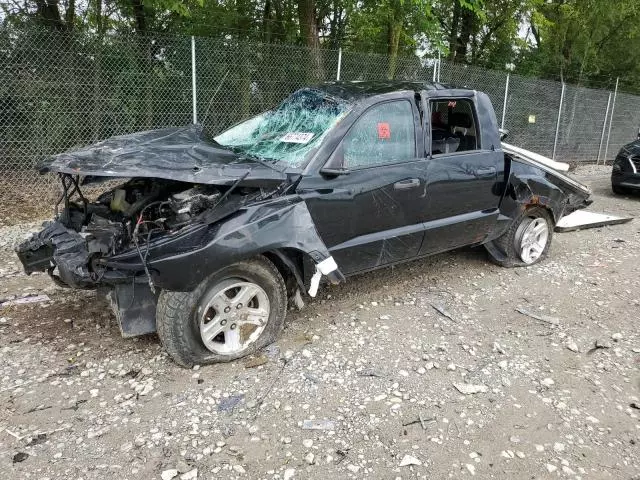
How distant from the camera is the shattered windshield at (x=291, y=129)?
3.67m

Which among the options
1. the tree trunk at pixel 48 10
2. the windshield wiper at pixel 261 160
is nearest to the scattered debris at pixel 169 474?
→ the windshield wiper at pixel 261 160

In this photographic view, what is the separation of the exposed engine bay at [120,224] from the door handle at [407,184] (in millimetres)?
1164

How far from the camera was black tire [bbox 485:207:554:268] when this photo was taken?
5.18m

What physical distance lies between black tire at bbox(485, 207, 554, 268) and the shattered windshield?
8.05 feet

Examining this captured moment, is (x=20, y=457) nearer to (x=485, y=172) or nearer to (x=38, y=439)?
(x=38, y=439)

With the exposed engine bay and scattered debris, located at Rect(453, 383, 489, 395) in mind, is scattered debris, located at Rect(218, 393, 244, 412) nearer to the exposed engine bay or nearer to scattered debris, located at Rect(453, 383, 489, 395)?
the exposed engine bay

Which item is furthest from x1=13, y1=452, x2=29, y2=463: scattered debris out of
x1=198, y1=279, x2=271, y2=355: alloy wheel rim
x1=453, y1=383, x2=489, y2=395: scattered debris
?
x1=453, y1=383, x2=489, y2=395: scattered debris

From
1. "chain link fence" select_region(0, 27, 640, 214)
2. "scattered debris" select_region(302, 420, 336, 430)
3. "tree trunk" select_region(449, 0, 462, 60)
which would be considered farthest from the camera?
"tree trunk" select_region(449, 0, 462, 60)

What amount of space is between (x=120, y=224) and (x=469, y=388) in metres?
2.44

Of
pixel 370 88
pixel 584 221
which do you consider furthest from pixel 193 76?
pixel 584 221

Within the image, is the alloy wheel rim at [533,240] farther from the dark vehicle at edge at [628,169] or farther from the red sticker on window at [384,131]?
the dark vehicle at edge at [628,169]

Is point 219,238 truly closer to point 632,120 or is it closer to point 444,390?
point 444,390

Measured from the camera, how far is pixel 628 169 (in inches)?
371

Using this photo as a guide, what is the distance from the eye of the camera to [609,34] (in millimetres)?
17688
